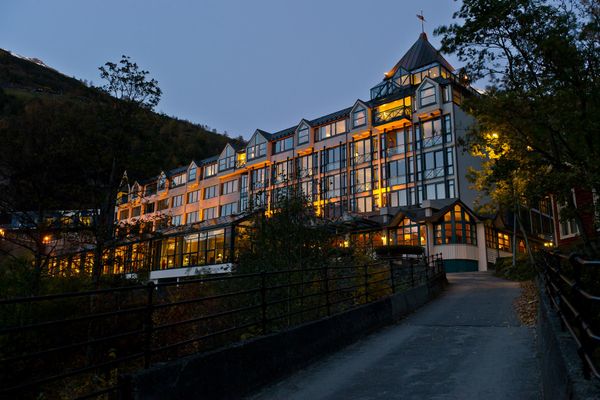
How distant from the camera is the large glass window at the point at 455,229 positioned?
131 ft

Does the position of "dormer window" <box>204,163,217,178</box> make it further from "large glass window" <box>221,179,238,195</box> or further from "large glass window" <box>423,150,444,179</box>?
"large glass window" <box>423,150,444,179</box>

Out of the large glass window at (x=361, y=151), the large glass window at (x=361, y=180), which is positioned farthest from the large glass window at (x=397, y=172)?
the large glass window at (x=361, y=151)

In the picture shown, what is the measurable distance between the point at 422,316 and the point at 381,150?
37.1 m

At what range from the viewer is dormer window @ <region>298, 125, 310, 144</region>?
56125mm

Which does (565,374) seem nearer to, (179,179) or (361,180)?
(361,180)

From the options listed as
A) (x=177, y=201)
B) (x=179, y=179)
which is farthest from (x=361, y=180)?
(x=179, y=179)

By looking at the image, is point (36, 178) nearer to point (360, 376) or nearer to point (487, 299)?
point (360, 376)

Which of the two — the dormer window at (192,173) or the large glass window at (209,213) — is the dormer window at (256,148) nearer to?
the large glass window at (209,213)

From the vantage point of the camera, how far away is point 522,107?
15.4 meters

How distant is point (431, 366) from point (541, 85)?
11.9 meters

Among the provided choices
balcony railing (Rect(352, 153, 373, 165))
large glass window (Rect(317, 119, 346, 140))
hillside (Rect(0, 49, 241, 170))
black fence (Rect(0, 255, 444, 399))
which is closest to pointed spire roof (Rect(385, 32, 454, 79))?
large glass window (Rect(317, 119, 346, 140))

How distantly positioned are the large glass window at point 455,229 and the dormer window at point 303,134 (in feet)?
70.9

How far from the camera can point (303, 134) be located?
5650 cm

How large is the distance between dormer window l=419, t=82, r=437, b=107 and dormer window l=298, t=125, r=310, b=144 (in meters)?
15.1
